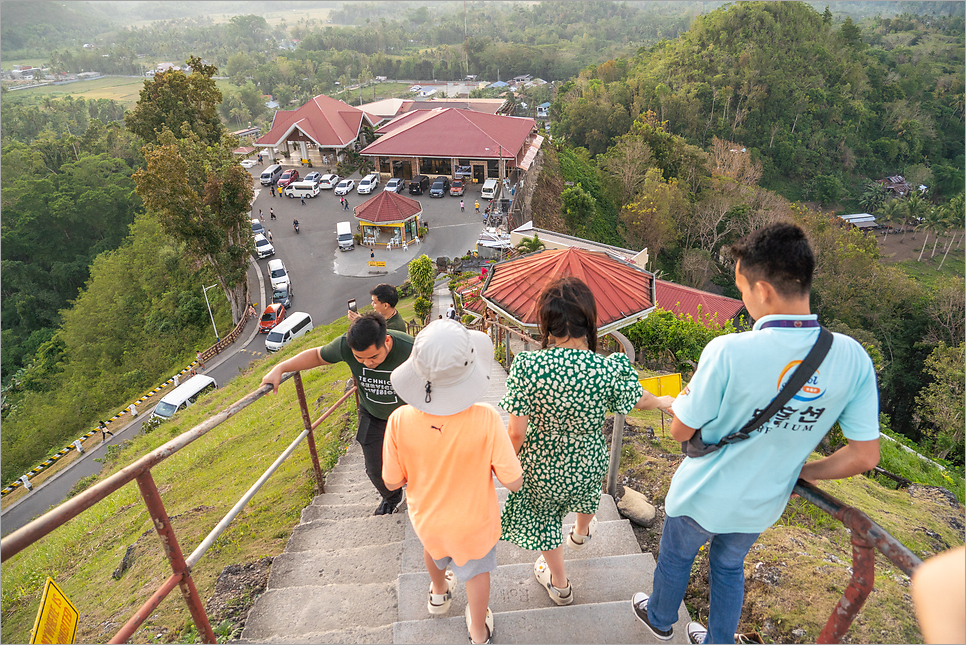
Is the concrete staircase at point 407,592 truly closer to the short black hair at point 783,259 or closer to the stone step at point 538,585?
the stone step at point 538,585

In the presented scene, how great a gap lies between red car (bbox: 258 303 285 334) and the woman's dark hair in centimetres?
1823

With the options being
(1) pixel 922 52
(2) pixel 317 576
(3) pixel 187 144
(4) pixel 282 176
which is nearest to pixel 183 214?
→ (3) pixel 187 144

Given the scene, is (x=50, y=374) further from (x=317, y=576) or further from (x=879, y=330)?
(x=879, y=330)

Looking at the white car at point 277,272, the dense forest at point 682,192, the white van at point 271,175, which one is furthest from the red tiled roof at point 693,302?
the white van at point 271,175

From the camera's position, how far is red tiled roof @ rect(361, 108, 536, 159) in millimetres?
27344

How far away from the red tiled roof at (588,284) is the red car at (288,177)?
2626 centimetres

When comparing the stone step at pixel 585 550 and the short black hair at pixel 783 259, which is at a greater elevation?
the short black hair at pixel 783 259

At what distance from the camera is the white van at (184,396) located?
1479cm

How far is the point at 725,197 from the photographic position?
28188 millimetres

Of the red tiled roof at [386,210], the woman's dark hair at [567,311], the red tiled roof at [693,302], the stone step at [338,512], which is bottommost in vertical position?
the red tiled roof at [693,302]

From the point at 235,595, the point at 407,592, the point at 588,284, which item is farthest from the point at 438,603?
the point at 588,284

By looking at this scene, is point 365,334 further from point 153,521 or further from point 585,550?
point 585,550

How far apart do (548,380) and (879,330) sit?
2770 centimetres

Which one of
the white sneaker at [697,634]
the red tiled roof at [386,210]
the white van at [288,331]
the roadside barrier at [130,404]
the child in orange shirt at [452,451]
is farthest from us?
the red tiled roof at [386,210]
